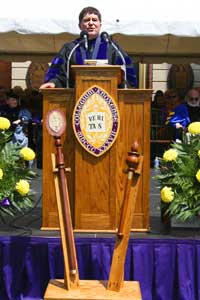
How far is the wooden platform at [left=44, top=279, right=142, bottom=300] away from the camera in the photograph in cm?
312

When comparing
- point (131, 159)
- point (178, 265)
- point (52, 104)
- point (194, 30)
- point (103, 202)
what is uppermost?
point (194, 30)

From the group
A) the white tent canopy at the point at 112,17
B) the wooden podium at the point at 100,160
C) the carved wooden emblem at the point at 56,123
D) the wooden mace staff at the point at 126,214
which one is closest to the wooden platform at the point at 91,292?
the wooden mace staff at the point at 126,214

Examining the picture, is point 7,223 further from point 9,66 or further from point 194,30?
point 9,66

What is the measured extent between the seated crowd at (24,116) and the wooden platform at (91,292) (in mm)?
→ 5997

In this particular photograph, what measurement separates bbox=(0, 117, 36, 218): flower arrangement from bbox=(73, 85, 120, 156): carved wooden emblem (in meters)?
0.44

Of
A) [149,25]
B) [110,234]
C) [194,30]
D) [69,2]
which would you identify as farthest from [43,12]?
[110,234]

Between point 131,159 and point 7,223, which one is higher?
point 131,159

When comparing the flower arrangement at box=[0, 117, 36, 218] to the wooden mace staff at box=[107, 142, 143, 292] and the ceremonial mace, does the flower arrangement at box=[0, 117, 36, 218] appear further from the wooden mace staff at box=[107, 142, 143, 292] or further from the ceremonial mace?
the wooden mace staff at box=[107, 142, 143, 292]

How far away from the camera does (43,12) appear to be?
718cm

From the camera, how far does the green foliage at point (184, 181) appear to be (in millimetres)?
3883

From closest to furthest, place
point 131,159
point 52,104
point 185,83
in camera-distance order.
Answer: point 131,159 < point 52,104 < point 185,83

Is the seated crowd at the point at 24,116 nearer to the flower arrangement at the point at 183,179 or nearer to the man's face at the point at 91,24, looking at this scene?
the man's face at the point at 91,24

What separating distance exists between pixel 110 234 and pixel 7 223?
2.84 feet

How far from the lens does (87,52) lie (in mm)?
4207
